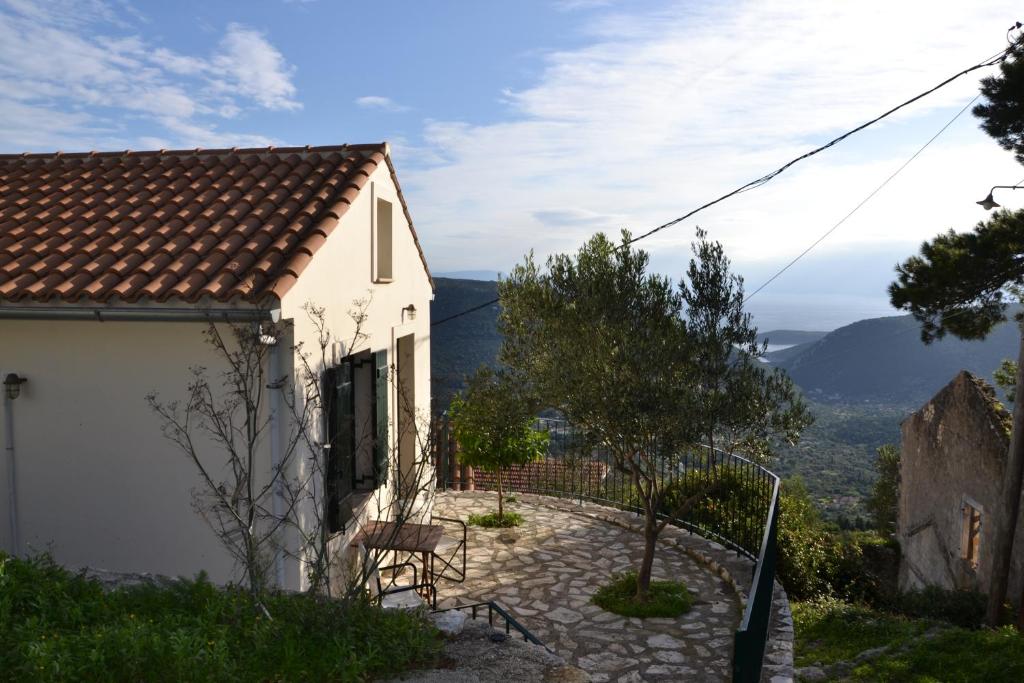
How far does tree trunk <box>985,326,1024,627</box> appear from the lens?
34.7ft

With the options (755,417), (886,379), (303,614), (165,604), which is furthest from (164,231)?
(886,379)

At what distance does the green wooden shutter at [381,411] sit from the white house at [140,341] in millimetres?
283

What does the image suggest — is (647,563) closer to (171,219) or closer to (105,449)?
(105,449)

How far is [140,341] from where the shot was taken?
6289mm

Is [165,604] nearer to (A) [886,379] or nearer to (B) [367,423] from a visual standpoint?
(B) [367,423]

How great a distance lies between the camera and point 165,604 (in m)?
5.25

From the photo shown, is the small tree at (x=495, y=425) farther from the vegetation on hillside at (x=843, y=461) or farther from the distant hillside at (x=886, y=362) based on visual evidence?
the distant hillside at (x=886, y=362)

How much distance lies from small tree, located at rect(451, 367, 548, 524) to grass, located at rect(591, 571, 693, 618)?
2135mm

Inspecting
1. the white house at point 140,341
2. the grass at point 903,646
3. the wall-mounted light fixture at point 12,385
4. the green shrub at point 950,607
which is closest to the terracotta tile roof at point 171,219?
the white house at point 140,341

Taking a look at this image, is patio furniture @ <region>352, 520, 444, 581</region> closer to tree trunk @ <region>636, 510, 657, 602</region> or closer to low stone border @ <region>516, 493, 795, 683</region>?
tree trunk @ <region>636, 510, 657, 602</region>

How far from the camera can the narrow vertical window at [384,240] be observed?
889cm

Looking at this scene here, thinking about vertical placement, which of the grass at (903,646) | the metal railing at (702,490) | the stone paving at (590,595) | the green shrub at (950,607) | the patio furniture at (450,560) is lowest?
the green shrub at (950,607)

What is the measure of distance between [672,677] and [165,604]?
4062mm

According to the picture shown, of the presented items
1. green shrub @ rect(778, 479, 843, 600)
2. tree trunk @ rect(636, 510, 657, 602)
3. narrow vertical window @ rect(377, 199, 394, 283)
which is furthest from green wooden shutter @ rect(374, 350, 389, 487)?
green shrub @ rect(778, 479, 843, 600)
